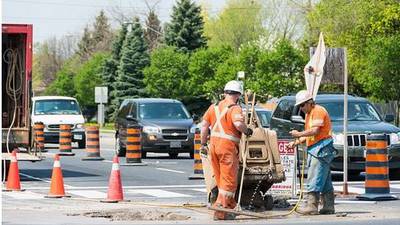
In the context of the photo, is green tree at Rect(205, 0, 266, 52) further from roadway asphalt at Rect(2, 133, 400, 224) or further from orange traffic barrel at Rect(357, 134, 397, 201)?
orange traffic barrel at Rect(357, 134, 397, 201)

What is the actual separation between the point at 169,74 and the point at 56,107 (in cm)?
2973

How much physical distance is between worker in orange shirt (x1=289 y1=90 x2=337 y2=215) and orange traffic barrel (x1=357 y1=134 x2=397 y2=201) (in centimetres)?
224

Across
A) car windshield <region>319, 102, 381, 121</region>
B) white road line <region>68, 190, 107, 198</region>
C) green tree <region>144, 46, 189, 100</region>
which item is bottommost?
white road line <region>68, 190, 107, 198</region>

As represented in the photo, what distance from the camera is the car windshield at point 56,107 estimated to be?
131 ft

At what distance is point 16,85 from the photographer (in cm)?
2261

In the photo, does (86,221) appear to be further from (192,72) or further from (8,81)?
(192,72)

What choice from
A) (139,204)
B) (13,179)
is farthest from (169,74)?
(139,204)

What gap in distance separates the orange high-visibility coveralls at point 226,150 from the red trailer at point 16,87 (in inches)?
335

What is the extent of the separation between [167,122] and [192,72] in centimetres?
3559

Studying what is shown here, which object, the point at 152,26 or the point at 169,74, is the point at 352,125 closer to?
the point at 169,74

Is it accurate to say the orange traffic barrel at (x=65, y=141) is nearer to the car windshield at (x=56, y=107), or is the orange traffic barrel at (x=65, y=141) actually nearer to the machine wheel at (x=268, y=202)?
the car windshield at (x=56, y=107)

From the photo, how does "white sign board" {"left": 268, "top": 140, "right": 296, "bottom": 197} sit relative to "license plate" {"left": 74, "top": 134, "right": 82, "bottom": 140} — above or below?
below

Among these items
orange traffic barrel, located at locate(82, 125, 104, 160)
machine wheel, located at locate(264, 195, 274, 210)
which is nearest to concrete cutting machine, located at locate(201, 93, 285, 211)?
machine wheel, located at locate(264, 195, 274, 210)

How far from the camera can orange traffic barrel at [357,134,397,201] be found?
1683 cm
